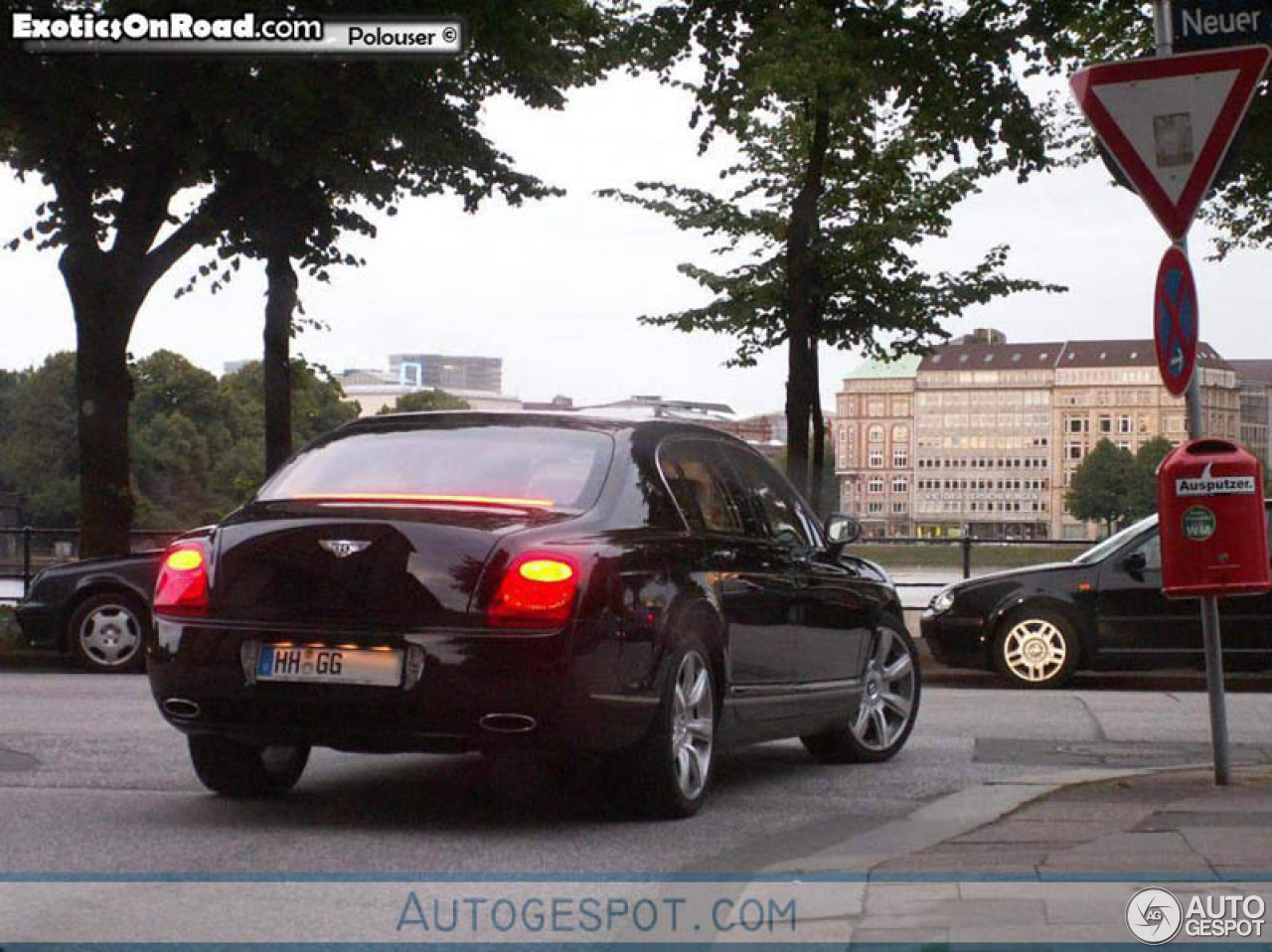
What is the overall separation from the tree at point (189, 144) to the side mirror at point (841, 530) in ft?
38.9

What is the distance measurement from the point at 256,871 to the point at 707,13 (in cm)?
993

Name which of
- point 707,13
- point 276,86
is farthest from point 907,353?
point 707,13

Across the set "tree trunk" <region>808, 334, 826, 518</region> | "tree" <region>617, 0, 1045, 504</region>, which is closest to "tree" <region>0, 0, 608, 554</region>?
"tree" <region>617, 0, 1045, 504</region>

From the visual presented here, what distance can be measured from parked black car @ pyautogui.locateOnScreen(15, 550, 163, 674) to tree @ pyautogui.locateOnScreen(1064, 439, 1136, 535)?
3134 inches

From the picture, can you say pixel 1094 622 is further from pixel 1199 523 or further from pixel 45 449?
pixel 45 449

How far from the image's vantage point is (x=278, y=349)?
24.0 meters

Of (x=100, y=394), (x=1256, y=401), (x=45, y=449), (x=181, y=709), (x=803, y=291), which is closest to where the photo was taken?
(x=181, y=709)

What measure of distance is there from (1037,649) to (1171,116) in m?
8.74

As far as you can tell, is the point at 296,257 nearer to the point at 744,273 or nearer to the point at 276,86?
the point at 276,86

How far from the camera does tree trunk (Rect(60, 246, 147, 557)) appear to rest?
21266 millimetres

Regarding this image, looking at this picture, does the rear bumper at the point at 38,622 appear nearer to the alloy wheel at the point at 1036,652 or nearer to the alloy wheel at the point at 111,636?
the alloy wheel at the point at 111,636

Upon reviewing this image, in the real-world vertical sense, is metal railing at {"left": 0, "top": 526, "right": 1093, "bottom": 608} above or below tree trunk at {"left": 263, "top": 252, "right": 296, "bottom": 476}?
below

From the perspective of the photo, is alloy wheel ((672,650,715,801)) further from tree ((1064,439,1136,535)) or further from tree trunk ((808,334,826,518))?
tree ((1064,439,1136,535))

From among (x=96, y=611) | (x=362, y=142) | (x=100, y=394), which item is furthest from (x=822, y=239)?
(x=96, y=611)
